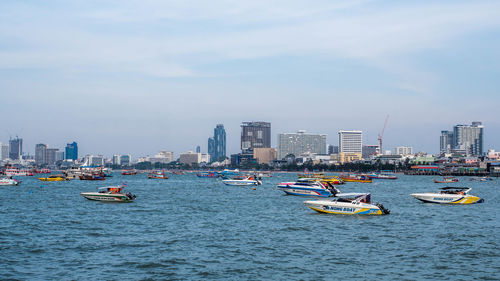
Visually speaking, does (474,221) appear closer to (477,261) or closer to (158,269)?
(477,261)

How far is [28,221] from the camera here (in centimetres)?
4681

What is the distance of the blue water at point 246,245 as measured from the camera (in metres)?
26.3

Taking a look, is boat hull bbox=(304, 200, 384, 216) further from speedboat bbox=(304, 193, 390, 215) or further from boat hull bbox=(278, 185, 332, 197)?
boat hull bbox=(278, 185, 332, 197)

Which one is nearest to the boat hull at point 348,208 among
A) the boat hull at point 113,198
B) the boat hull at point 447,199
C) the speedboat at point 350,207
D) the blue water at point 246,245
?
the speedboat at point 350,207

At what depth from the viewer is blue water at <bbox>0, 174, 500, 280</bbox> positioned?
86.4 ft

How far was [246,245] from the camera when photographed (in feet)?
112

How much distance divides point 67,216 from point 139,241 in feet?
60.6

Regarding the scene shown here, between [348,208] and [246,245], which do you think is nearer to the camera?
[246,245]

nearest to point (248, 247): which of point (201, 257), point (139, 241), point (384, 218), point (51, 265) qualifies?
point (201, 257)

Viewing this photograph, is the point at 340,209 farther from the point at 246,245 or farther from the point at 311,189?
the point at 311,189

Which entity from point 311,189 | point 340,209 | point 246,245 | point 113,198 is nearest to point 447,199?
point 311,189

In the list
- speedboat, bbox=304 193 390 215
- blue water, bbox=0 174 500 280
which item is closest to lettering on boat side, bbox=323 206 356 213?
speedboat, bbox=304 193 390 215

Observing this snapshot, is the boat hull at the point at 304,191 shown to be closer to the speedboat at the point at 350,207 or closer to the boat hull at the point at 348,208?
the speedboat at the point at 350,207

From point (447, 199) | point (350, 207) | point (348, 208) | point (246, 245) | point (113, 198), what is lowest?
point (246, 245)
